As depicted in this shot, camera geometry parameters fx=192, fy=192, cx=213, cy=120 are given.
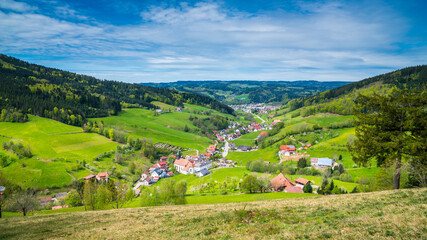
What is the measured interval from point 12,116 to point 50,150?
4721 centimetres

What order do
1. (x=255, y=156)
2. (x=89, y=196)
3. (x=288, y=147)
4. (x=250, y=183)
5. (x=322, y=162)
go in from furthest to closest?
(x=255, y=156)
(x=288, y=147)
(x=322, y=162)
(x=250, y=183)
(x=89, y=196)

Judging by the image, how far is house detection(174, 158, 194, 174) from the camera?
3755 inches

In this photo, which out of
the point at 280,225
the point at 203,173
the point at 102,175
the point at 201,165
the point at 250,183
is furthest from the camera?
the point at 201,165

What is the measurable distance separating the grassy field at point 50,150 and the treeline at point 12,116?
3851 mm

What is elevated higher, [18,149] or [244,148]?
[18,149]

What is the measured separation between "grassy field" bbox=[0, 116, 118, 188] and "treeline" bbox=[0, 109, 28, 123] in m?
3.85

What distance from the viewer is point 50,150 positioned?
84250 mm

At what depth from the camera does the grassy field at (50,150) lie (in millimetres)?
64312

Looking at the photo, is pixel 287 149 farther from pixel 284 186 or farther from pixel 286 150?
pixel 284 186

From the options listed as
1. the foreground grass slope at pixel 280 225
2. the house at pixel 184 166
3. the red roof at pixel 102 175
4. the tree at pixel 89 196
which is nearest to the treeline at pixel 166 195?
the tree at pixel 89 196

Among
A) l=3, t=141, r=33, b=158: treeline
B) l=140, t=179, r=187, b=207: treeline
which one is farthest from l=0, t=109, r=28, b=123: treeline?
l=140, t=179, r=187, b=207: treeline

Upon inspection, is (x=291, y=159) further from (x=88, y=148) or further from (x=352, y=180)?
(x=88, y=148)

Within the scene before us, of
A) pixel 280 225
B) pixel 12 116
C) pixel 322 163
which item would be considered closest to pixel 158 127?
pixel 12 116

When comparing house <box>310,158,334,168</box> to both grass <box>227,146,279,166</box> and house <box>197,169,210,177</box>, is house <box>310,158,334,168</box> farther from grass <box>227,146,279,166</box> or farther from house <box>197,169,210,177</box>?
house <box>197,169,210,177</box>
